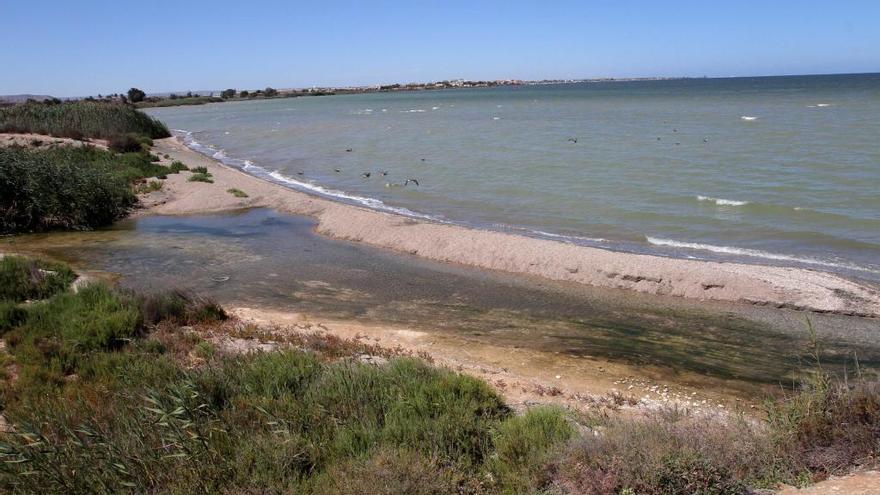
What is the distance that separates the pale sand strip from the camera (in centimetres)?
1120

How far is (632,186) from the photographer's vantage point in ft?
74.3

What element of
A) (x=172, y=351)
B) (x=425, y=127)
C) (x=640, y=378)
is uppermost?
(x=425, y=127)

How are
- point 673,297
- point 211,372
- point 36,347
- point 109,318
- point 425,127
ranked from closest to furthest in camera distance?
point 211,372 < point 36,347 < point 109,318 < point 673,297 < point 425,127

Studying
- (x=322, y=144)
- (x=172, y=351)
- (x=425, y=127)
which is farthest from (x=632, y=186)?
(x=425, y=127)

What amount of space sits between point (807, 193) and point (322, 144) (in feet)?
100

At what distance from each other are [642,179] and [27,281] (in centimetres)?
2034

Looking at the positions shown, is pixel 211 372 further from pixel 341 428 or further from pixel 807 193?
pixel 807 193

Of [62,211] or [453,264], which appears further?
[62,211]

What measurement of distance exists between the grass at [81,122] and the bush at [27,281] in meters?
24.9

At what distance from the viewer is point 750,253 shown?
1473 cm

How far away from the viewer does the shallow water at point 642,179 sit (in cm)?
1606

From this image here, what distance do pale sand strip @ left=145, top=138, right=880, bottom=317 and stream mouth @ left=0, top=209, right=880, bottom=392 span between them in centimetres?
39

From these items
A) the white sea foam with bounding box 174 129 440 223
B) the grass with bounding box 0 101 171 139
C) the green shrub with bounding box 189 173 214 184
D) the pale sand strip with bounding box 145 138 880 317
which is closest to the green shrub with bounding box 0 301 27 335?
the pale sand strip with bounding box 145 138 880 317

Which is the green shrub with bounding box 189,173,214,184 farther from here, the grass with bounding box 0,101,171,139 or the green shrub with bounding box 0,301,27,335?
the green shrub with bounding box 0,301,27,335
